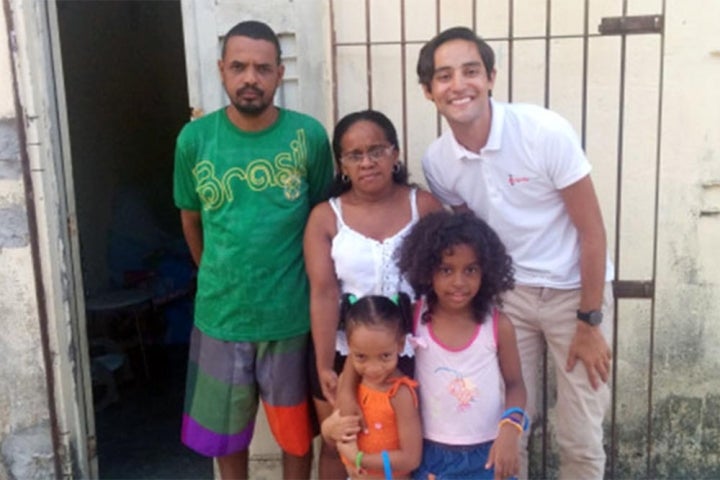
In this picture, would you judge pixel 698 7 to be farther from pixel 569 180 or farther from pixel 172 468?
pixel 172 468

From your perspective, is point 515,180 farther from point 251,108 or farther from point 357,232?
point 251,108

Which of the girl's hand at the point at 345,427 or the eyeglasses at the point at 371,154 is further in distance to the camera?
the eyeglasses at the point at 371,154

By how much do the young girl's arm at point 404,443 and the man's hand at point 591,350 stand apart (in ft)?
1.94

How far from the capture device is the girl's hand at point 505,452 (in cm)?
230

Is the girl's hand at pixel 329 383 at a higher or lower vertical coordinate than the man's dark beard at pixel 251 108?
lower

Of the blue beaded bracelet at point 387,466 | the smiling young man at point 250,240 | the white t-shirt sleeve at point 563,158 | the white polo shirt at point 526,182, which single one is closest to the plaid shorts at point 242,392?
the smiling young man at point 250,240

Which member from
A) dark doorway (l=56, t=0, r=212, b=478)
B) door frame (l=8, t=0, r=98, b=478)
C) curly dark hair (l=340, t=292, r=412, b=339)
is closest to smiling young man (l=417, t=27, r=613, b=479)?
curly dark hair (l=340, t=292, r=412, b=339)

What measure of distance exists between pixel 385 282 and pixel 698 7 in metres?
1.59

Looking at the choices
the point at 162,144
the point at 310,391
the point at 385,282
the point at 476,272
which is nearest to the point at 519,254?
the point at 476,272


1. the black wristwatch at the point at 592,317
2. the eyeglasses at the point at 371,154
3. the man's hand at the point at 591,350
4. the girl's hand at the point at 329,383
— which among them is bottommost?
the girl's hand at the point at 329,383

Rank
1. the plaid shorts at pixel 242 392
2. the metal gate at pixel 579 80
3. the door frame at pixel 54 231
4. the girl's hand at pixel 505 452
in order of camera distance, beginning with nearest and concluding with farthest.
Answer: the girl's hand at pixel 505 452
the plaid shorts at pixel 242 392
the metal gate at pixel 579 80
the door frame at pixel 54 231

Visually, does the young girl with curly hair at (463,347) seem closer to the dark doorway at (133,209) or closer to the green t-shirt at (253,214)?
the green t-shirt at (253,214)

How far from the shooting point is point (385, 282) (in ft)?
8.25

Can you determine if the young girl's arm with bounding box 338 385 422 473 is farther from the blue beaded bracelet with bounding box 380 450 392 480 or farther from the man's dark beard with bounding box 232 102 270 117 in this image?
the man's dark beard with bounding box 232 102 270 117
